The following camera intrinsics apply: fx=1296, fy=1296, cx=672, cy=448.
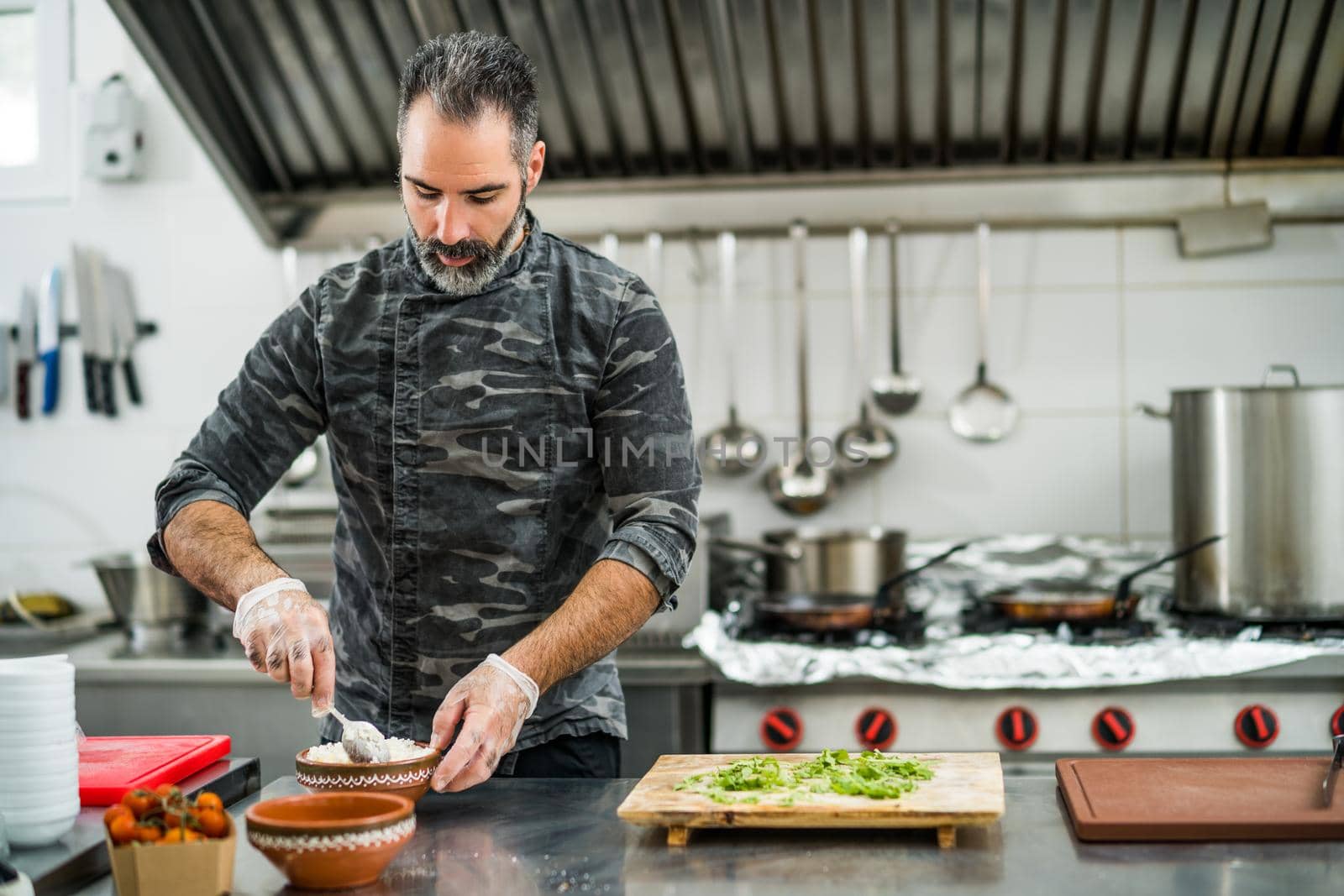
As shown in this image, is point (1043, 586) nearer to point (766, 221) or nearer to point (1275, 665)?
point (1275, 665)

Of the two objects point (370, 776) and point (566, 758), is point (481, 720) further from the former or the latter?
point (566, 758)

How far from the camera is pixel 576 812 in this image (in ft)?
4.53

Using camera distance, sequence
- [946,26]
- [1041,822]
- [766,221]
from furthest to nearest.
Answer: [766,221] < [946,26] < [1041,822]

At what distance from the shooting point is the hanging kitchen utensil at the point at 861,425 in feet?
9.65

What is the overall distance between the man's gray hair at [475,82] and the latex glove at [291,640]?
1.91 feet

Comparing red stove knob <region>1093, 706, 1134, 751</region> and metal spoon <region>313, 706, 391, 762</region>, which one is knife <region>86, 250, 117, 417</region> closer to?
metal spoon <region>313, 706, 391, 762</region>

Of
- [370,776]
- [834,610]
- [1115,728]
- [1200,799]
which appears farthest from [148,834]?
[1115,728]

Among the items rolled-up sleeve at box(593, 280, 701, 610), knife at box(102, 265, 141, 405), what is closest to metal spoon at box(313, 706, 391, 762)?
rolled-up sleeve at box(593, 280, 701, 610)

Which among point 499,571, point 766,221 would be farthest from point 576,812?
point 766,221

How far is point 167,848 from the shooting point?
106 cm

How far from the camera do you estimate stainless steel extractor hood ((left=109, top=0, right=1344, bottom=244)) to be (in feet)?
8.76

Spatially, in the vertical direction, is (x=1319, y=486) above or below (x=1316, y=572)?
above

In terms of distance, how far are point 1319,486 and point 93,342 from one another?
2.69 metres

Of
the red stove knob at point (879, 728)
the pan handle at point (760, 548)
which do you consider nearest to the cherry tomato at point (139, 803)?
the red stove knob at point (879, 728)
